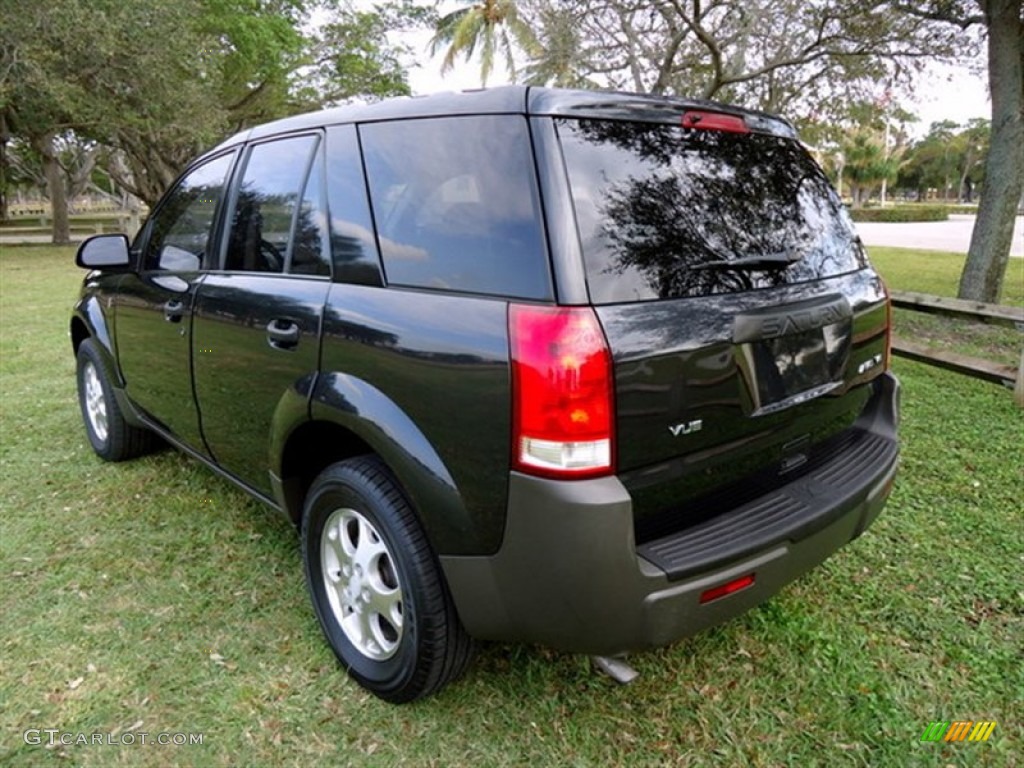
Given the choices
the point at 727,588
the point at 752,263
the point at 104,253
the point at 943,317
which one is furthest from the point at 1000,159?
the point at 104,253

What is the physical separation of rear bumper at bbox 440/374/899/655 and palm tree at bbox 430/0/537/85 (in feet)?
71.3

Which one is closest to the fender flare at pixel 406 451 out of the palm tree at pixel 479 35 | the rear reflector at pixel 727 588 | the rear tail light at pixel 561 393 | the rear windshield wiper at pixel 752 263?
the rear tail light at pixel 561 393

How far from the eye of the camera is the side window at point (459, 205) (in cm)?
170

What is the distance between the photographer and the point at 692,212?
1937 millimetres

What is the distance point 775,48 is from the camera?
40.1 ft

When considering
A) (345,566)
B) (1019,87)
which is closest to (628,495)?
(345,566)

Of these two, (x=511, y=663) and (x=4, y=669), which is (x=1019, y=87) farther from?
(x=4, y=669)

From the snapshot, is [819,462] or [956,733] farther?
[819,462]

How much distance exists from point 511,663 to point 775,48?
42.8ft

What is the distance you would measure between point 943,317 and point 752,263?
20.3 feet

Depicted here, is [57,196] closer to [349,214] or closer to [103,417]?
[103,417]

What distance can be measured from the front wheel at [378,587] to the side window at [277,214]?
0.76 metres

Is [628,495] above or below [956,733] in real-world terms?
above

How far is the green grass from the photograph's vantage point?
21.8 feet
